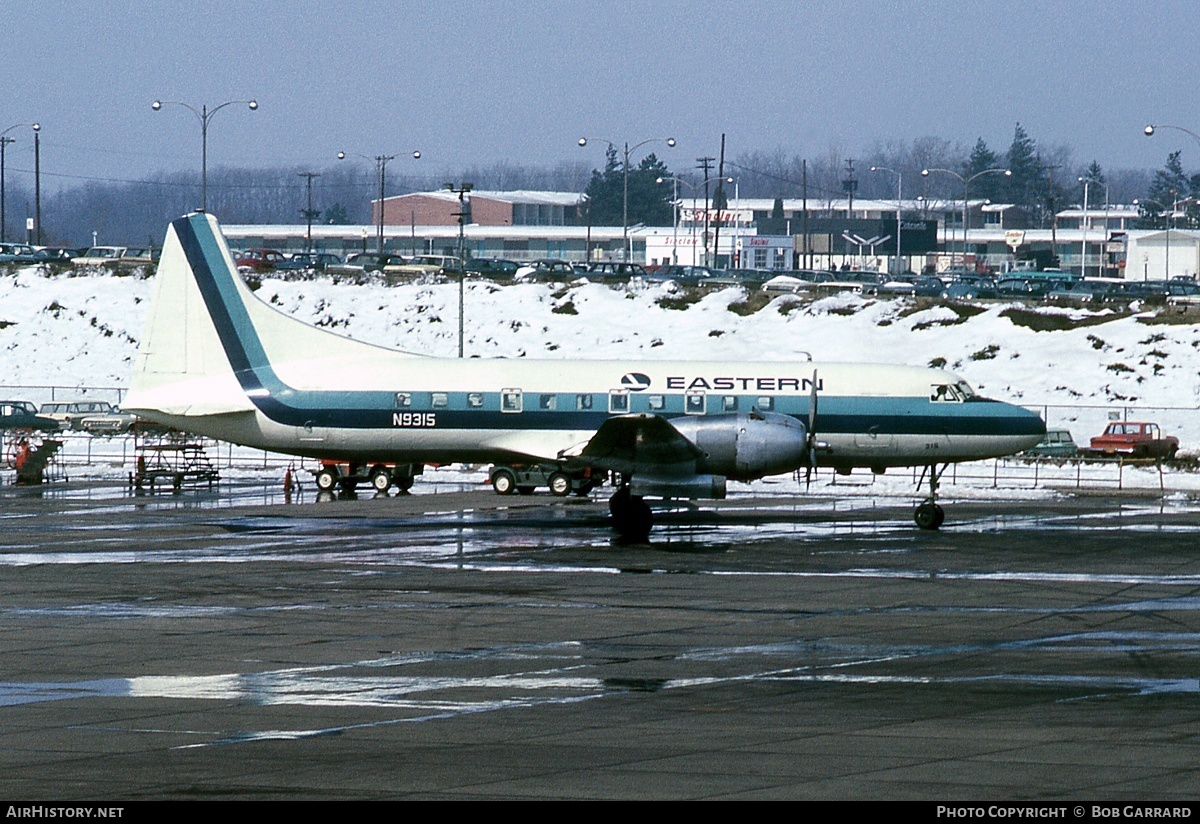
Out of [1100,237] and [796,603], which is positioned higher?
[1100,237]

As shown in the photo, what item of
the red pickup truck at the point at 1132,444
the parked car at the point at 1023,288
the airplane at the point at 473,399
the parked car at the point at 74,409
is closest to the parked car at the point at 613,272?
the parked car at the point at 1023,288

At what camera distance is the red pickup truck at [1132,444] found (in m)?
56.7

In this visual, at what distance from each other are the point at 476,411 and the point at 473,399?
0.30 m

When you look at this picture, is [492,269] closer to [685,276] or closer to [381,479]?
[685,276]

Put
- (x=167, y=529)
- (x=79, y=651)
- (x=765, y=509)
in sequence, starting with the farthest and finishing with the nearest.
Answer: (x=765, y=509), (x=167, y=529), (x=79, y=651)

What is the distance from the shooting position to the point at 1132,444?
56719 millimetres

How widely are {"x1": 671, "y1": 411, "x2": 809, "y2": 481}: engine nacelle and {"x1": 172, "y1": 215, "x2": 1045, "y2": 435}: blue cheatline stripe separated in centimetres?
349

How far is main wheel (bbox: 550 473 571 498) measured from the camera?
4197cm

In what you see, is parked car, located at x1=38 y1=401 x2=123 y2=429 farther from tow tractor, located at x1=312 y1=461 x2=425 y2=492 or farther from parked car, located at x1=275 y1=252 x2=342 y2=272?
parked car, located at x1=275 y1=252 x2=342 y2=272

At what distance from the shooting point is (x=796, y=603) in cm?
2222

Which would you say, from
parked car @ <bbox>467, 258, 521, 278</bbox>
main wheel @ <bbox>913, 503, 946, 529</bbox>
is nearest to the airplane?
main wheel @ <bbox>913, 503, 946, 529</bbox>

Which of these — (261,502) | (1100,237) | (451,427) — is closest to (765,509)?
(451,427)

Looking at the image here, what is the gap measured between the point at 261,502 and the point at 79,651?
23.8 metres

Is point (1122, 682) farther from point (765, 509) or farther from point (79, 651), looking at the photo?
point (765, 509)
